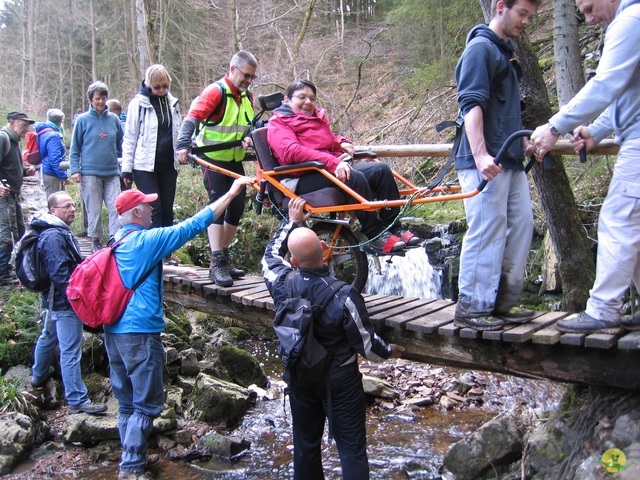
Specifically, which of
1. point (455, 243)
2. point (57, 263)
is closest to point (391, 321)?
point (57, 263)

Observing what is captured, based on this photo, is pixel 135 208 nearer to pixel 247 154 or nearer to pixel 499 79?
pixel 247 154

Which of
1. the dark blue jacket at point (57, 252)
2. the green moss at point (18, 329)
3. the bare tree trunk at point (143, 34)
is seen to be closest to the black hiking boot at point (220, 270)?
the dark blue jacket at point (57, 252)

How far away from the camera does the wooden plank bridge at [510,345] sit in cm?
345

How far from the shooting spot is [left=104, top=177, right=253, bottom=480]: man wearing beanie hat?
4.19m

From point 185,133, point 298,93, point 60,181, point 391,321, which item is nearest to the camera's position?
point 391,321

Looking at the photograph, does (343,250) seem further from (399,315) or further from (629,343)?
(629,343)

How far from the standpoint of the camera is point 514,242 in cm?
380

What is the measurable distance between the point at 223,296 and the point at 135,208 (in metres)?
1.73

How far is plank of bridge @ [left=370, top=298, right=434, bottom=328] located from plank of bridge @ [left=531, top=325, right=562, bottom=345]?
958 mm

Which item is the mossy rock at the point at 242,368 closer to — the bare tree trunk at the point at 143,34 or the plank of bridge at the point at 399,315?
the plank of bridge at the point at 399,315

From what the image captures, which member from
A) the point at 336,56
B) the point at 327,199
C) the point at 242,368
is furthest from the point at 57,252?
the point at 336,56

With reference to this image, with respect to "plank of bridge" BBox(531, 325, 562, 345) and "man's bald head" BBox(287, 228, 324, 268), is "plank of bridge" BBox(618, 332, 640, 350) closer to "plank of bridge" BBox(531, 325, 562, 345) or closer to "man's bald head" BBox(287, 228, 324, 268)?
"plank of bridge" BBox(531, 325, 562, 345)

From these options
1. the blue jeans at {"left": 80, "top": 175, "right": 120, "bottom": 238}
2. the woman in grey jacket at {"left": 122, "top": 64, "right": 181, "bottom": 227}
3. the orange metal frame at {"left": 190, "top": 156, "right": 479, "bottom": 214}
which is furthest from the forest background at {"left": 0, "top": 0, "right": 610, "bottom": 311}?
the blue jeans at {"left": 80, "top": 175, "right": 120, "bottom": 238}

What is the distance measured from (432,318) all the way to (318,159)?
5.02 feet
